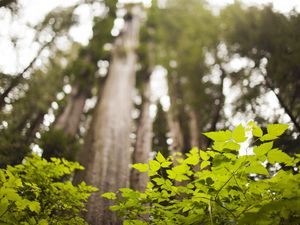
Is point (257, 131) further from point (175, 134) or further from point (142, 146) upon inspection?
point (175, 134)

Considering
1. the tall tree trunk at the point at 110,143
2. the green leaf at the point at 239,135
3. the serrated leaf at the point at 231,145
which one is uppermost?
the tall tree trunk at the point at 110,143

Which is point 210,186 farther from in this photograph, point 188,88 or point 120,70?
point 188,88

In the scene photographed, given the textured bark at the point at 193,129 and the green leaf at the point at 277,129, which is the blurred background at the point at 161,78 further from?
the green leaf at the point at 277,129

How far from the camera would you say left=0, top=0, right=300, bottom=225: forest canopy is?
5.61 feet

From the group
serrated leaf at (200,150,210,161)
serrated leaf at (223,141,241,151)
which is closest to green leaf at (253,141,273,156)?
serrated leaf at (223,141,241,151)

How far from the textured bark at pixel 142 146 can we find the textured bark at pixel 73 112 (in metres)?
1.83

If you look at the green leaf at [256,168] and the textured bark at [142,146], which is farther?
the textured bark at [142,146]

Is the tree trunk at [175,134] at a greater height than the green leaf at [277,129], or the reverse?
the tree trunk at [175,134]

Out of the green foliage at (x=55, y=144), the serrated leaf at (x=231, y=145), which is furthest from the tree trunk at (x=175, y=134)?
the serrated leaf at (x=231, y=145)

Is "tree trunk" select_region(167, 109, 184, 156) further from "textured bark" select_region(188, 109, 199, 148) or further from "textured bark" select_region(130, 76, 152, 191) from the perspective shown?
"textured bark" select_region(130, 76, 152, 191)

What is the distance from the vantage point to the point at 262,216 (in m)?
1.35

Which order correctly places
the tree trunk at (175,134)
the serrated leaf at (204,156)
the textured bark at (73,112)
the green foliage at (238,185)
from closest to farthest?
the green foliage at (238,185), the serrated leaf at (204,156), the textured bark at (73,112), the tree trunk at (175,134)

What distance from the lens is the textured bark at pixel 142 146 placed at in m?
6.34

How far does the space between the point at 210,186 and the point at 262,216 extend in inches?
17.6
